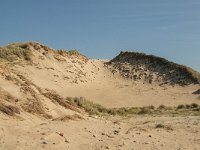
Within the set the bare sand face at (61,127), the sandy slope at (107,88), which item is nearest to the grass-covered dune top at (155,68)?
the sandy slope at (107,88)

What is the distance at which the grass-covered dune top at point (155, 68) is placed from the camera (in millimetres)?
54509

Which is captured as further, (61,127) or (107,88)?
(107,88)

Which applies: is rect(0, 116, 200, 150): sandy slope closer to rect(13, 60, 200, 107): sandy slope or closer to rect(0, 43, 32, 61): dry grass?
rect(13, 60, 200, 107): sandy slope

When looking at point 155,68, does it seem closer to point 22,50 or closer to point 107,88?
point 107,88

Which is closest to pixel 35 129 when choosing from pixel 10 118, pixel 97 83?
pixel 10 118

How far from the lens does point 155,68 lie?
5888 cm

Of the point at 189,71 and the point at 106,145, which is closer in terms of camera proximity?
the point at 106,145

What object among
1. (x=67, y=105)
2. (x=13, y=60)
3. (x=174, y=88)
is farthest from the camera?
(x=174, y=88)

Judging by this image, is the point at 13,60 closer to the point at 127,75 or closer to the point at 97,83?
the point at 97,83

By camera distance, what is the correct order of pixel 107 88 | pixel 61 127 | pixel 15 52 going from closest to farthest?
pixel 61 127
pixel 15 52
pixel 107 88

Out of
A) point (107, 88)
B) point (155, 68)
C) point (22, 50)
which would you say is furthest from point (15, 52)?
point (155, 68)

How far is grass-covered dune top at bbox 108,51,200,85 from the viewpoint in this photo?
54.5m

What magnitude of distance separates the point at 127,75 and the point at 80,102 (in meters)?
29.8

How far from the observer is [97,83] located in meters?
53.4
